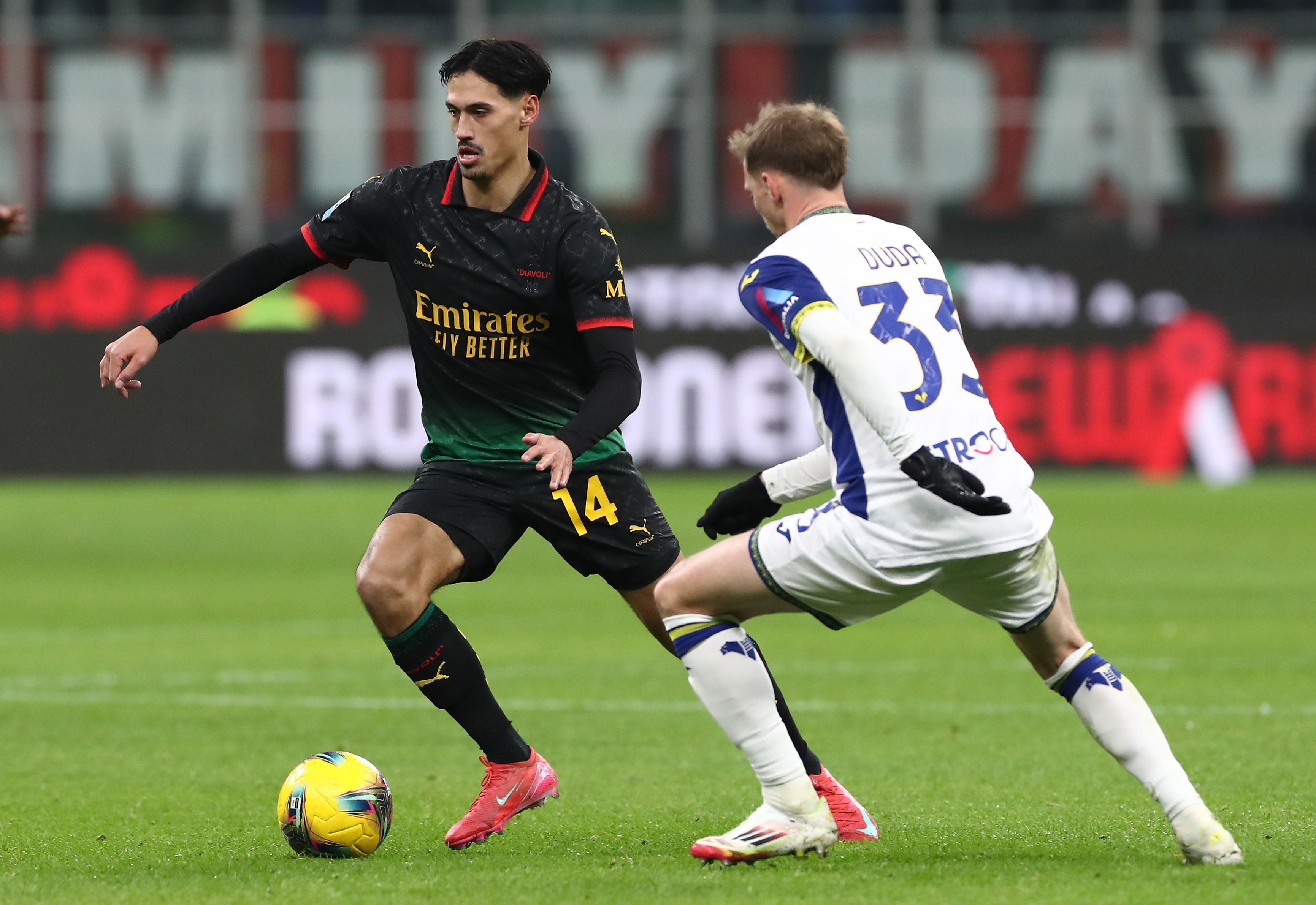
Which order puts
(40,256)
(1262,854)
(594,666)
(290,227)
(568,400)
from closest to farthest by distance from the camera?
(1262,854), (568,400), (594,666), (40,256), (290,227)

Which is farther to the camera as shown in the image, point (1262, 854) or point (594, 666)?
point (594, 666)

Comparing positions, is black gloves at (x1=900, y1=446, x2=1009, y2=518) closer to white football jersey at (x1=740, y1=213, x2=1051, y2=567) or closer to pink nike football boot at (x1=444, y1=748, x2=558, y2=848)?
white football jersey at (x1=740, y1=213, x2=1051, y2=567)

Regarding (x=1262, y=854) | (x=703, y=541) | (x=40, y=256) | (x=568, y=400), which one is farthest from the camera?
(x=40, y=256)

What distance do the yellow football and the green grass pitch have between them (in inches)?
2.8

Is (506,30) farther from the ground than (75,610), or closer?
farther from the ground

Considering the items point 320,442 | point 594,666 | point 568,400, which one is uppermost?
point 568,400

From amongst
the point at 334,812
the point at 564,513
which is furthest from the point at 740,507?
the point at 334,812

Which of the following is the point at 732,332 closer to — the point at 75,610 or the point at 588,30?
the point at 588,30

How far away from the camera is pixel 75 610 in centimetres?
1307

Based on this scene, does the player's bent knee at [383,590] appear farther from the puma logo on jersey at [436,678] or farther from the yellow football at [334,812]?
the yellow football at [334,812]

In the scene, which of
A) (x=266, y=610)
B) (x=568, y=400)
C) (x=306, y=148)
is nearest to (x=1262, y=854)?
(x=568, y=400)

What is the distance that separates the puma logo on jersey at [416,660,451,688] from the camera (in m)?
6.36

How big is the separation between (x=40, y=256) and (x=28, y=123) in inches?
141

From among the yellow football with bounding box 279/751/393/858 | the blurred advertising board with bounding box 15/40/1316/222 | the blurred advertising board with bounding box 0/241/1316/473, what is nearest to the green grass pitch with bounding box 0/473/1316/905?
the yellow football with bounding box 279/751/393/858
